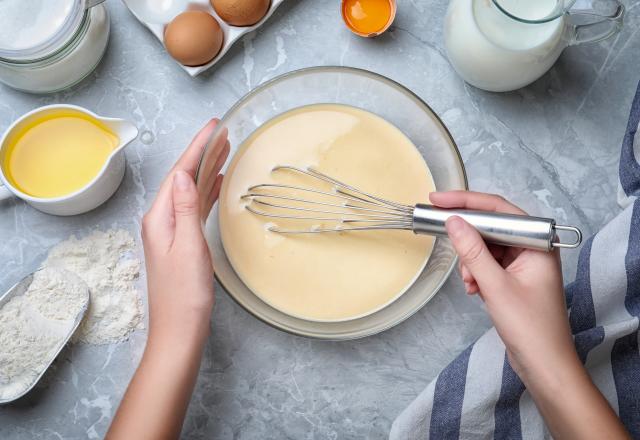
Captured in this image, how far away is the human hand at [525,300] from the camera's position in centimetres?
88

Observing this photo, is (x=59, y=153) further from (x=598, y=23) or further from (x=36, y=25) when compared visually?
(x=598, y=23)

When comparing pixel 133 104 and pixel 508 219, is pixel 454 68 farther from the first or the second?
pixel 133 104

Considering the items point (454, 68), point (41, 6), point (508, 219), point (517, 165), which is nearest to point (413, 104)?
point (454, 68)

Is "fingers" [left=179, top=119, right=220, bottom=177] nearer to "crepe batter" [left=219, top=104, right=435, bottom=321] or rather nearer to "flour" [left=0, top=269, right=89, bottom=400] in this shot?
"crepe batter" [left=219, top=104, right=435, bottom=321]

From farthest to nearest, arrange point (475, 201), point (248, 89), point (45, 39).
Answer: point (248, 89), point (45, 39), point (475, 201)

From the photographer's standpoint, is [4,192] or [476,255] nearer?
[476,255]

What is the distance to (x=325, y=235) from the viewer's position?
1086 millimetres

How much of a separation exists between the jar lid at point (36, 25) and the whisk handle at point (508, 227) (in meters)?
0.64

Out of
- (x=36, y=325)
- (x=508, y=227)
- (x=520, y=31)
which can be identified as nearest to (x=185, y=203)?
(x=36, y=325)

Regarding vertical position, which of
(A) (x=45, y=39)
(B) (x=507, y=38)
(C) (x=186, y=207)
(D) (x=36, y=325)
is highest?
(B) (x=507, y=38)

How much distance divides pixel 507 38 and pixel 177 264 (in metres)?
0.61

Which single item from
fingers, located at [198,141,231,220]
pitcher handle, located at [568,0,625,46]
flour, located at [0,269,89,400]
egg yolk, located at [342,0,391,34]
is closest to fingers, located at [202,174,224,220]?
fingers, located at [198,141,231,220]

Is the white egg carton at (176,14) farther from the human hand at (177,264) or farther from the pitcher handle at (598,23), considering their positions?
the pitcher handle at (598,23)

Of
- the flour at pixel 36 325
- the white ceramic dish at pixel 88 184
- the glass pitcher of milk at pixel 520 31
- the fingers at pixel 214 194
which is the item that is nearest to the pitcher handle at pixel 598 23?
the glass pitcher of milk at pixel 520 31
